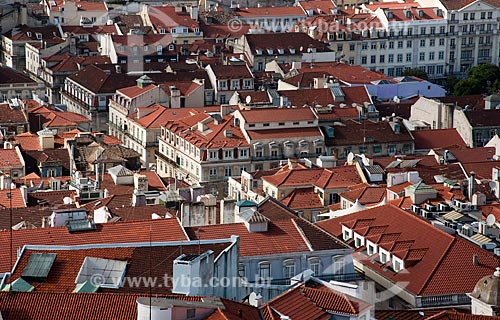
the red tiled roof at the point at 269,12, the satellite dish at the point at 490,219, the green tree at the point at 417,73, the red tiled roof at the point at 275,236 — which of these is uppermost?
the red tiled roof at the point at 275,236

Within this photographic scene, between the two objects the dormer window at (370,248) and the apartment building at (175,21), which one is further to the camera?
the apartment building at (175,21)

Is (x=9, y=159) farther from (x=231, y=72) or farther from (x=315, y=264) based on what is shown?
(x=315, y=264)

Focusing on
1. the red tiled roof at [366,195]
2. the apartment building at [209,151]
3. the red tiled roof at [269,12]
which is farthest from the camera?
the red tiled roof at [269,12]

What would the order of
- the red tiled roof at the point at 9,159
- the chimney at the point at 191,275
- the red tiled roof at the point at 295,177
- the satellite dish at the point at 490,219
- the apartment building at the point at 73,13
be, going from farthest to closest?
the apartment building at the point at 73,13 < the red tiled roof at the point at 9,159 < the red tiled roof at the point at 295,177 < the satellite dish at the point at 490,219 < the chimney at the point at 191,275

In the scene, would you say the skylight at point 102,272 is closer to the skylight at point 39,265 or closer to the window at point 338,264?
the skylight at point 39,265

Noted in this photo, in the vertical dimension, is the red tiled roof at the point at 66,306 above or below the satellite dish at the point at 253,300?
above

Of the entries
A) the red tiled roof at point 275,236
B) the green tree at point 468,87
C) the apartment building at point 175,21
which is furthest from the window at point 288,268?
the apartment building at point 175,21

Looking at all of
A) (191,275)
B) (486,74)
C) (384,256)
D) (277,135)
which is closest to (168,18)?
(486,74)

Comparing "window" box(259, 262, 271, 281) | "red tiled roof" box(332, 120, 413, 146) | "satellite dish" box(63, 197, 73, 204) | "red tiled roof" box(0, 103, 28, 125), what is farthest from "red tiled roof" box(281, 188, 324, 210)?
"red tiled roof" box(0, 103, 28, 125)
